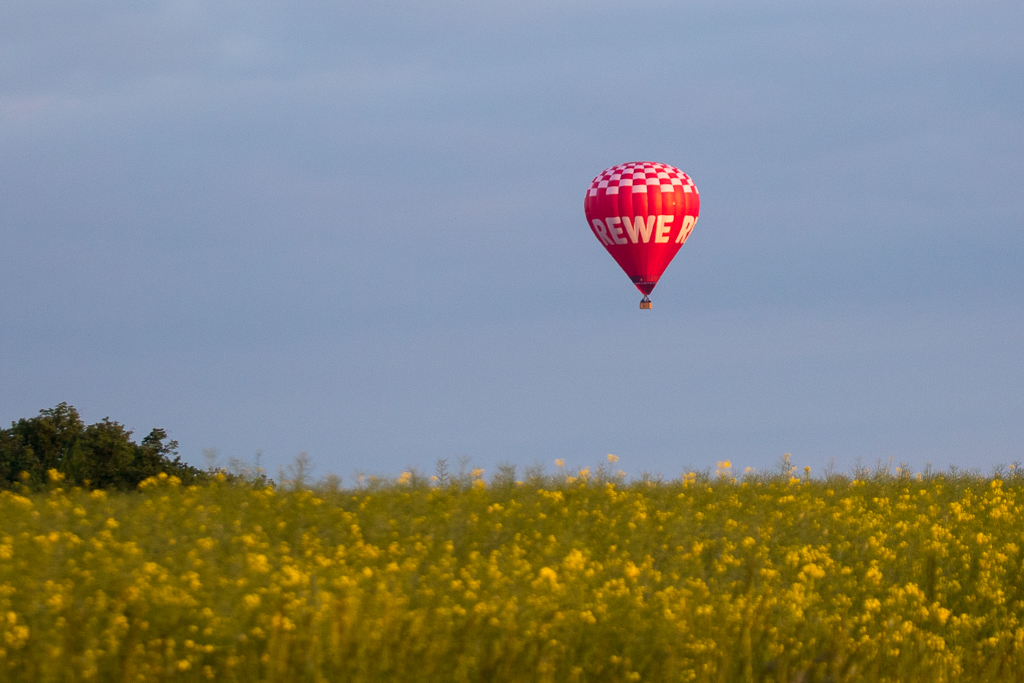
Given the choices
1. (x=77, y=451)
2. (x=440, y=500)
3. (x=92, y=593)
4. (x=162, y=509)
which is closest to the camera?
(x=92, y=593)

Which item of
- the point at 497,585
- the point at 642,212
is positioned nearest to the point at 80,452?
the point at 642,212

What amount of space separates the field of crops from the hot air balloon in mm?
17042

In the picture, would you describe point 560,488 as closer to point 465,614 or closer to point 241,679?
point 465,614

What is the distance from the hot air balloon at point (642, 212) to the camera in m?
31.4

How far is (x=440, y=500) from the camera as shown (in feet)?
41.8

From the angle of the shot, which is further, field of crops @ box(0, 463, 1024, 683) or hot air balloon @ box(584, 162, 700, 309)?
hot air balloon @ box(584, 162, 700, 309)

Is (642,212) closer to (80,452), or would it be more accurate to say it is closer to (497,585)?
(80,452)

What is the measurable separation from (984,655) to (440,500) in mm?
6390

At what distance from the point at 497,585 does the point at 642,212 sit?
23.2 metres

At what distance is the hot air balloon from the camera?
31.4m

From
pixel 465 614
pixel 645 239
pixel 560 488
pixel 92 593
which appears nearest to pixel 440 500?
pixel 560 488

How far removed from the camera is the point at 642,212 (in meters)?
31.5

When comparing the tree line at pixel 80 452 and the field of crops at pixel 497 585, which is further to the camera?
the tree line at pixel 80 452

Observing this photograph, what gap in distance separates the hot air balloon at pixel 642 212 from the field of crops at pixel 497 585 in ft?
55.9
